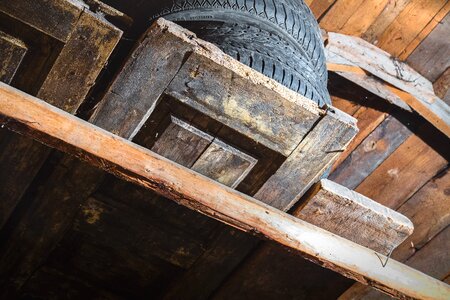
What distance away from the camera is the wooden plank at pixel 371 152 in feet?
9.43

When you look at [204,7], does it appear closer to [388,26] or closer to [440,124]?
[388,26]

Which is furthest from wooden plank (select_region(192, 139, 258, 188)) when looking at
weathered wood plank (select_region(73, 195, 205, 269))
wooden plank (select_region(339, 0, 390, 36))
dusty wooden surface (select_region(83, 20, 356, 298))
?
wooden plank (select_region(339, 0, 390, 36))

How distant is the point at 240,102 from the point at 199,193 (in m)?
0.28

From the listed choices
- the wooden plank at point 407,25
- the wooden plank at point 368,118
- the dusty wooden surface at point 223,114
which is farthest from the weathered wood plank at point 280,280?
the wooden plank at point 407,25

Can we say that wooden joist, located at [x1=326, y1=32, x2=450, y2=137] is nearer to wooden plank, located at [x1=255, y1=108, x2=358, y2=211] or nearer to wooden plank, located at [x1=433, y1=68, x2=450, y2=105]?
wooden plank, located at [x1=433, y1=68, x2=450, y2=105]

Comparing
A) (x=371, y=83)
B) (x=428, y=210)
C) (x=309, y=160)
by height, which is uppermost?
(x=371, y=83)

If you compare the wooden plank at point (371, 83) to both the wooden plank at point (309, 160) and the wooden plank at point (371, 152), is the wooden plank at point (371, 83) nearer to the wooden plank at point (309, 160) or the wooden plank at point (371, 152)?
the wooden plank at point (371, 152)

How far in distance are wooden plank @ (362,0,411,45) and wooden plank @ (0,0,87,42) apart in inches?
88.4

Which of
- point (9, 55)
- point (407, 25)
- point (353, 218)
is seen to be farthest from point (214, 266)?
point (407, 25)

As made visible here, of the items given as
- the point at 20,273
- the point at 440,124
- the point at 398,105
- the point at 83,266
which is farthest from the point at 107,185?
the point at 440,124

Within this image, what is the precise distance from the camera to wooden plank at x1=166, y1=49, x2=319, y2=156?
1131mm

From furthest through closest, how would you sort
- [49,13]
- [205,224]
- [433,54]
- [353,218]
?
[433,54]
[205,224]
[353,218]
[49,13]

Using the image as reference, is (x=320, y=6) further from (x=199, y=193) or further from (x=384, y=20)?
(x=199, y=193)

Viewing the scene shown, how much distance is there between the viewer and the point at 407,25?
2.77m
